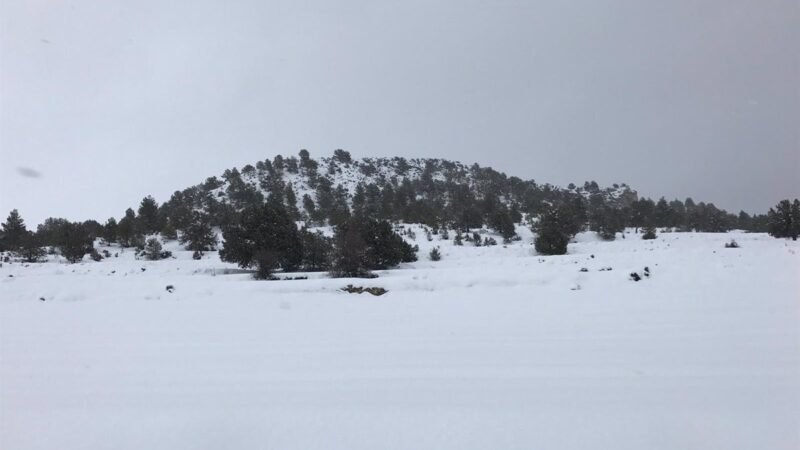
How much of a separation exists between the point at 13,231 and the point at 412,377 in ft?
156

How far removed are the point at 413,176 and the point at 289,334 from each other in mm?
81506

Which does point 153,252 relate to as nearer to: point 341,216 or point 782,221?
point 341,216

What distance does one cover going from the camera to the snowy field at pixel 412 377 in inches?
88.7

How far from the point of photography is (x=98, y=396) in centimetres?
286

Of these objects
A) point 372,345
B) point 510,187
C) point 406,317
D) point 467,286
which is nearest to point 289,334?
point 372,345

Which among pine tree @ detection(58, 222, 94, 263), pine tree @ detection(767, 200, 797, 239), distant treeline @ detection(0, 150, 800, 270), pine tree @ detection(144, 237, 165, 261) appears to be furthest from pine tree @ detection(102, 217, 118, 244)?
pine tree @ detection(767, 200, 797, 239)

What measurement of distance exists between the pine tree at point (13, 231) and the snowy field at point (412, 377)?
37.4 meters

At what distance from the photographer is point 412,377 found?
3057 millimetres

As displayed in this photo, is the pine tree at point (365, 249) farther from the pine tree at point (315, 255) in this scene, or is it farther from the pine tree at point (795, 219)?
the pine tree at point (795, 219)

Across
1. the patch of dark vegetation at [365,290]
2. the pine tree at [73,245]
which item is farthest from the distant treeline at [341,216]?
the patch of dark vegetation at [365,290]

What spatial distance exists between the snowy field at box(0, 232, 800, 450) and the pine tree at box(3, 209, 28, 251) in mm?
37391

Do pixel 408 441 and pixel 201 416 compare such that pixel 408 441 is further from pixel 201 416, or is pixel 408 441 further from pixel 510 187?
pixel 510 187

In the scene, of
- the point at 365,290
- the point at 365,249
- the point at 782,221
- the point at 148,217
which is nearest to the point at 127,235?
the point at 148,217

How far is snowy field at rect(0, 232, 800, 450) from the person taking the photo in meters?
2.25
